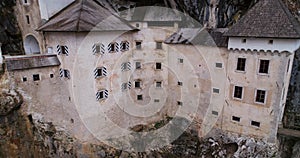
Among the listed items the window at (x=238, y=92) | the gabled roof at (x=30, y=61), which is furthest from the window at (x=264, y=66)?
the gabled roof at (x=30, y=61)

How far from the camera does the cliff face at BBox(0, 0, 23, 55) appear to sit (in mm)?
22391

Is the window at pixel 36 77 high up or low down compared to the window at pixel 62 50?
down

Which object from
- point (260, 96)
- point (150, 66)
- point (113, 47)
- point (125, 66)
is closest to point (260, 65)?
point (260, 96)

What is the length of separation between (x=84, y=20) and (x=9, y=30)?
10.3 metres

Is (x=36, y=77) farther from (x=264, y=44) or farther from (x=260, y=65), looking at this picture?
(x=264, y=44)

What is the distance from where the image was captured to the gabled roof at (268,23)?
16.0m

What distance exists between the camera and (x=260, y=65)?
1773 cm

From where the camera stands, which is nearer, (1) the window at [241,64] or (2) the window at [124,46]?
(1) the window at [241,64]

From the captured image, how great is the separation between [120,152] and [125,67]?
29.2 feet

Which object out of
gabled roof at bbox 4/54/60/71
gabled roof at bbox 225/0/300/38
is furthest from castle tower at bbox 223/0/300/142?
gabled roof at bbox 4/54/60/71

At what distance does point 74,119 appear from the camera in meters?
20.8

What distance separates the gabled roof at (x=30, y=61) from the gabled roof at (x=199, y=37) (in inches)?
448

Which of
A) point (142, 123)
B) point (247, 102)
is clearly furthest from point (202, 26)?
point (142, 123)

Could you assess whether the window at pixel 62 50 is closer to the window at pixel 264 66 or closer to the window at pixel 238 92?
the window at pixel 238 92
